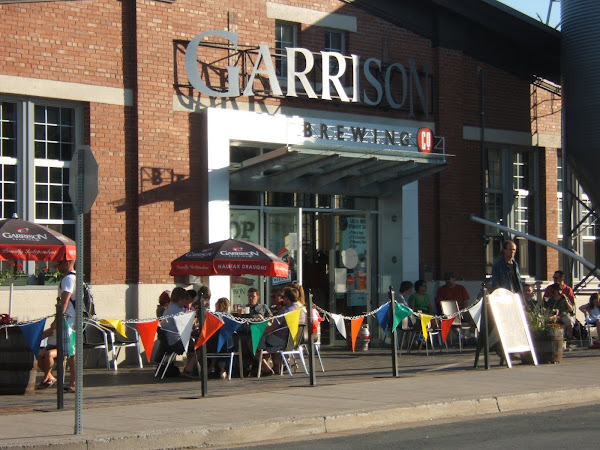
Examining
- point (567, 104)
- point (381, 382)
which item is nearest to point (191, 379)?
point (381, 382)

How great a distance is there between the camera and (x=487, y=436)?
9352 millimetres

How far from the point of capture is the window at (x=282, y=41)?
729 inches

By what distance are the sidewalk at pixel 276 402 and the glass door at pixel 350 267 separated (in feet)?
12.1

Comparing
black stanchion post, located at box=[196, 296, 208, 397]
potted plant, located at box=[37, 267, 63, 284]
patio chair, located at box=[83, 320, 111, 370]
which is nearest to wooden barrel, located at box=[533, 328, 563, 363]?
black stanchion post, located at box=[196, 296, 208, 397]

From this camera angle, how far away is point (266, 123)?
1784 centimetres

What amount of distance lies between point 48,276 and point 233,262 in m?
3.47

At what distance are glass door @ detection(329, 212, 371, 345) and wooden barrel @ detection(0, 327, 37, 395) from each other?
8.24 meters

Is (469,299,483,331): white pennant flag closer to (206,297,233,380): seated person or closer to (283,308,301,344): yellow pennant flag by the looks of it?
(283,308,301,344): yellow pennant flag

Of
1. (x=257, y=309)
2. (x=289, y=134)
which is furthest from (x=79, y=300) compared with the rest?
(x=289, y=134)

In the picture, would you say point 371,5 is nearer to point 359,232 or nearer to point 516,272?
point 359,232

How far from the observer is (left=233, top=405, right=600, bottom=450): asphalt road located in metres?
8.82

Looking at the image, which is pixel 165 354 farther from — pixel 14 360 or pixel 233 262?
pixel 14 360

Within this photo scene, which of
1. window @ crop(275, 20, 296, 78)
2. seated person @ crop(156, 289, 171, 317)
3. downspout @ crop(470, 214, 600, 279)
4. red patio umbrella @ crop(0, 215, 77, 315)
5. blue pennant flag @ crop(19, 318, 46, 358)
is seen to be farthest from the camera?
downspout @ crop(470, 214, 600, 279)

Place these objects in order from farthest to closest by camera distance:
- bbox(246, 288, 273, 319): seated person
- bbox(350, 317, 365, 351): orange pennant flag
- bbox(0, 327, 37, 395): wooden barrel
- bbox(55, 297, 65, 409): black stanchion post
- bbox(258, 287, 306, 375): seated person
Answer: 1. bbox(246, 288, 273, 319): seated person
2. bbox(350, 317, 365, 351): orange pennant flag
3. bbox(258, 287, 306, 375): seated person
4. bbox(0, 327, 37, 395): wooden barrel
5. bbox(55, 297, 65, 409): black stanchion post
